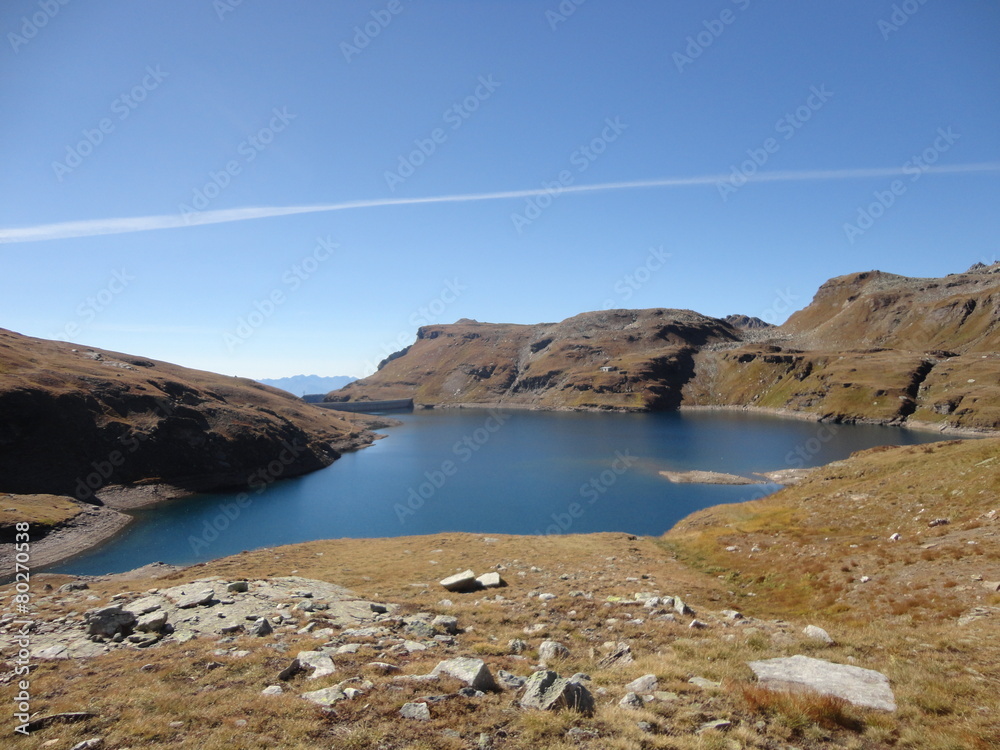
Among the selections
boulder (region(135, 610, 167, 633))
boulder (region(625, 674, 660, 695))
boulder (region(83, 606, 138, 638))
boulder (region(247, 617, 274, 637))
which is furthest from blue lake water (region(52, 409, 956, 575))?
boulder (region(625, 674, 660, 695))

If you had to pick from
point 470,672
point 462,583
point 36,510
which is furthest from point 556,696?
point 36,510

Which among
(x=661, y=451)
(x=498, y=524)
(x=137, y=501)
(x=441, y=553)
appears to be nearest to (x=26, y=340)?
(x=137, y=501)

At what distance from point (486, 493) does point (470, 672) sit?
79.1 meters

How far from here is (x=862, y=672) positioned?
38.4 feet

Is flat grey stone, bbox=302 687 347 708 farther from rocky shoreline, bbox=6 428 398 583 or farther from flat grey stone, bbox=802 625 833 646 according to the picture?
rocky shoreline, bbox=6 428 398 583

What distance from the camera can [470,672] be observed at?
11.8m

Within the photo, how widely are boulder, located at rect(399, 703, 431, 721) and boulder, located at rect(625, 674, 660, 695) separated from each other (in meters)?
4.66

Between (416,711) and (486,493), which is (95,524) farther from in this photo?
(416,711)

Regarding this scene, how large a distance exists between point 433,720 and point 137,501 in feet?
342

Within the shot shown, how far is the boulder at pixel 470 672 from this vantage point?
11336 millimetres

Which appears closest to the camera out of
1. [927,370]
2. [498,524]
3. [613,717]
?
[613,717]

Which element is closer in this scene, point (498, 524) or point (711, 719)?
point (711, 719)

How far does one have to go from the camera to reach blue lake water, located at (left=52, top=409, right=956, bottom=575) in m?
68.2

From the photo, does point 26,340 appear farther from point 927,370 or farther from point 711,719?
point 927,370
